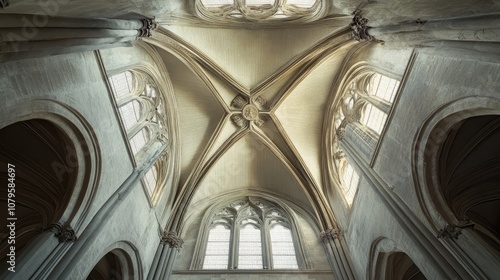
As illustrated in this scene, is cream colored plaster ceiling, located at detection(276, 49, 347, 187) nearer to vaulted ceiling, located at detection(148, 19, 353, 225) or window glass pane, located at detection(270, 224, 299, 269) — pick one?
vaulted ceiling, located at detection(148, 19, 353, 225)

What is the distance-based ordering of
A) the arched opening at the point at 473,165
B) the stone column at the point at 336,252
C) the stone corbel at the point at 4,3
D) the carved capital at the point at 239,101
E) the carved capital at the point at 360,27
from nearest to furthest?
1. the stone corbel at the point at 4,3
2. the arched opening at the point at 473,165
3. the carved capital at the point at 360,27
4. the stone column at the point at 336,252
5. the carved capital at the point at 239,101

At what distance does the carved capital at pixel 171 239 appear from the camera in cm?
1059

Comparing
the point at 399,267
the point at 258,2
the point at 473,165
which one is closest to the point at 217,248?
the point at 399,267

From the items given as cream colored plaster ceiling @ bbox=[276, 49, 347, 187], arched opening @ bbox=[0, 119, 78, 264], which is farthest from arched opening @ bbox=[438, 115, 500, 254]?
arched opening @ bbox=[0, 119, 78, 264]

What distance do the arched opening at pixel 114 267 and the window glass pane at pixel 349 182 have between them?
303 inches

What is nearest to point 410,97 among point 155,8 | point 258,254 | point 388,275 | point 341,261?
point 388,275

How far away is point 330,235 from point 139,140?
7.64 meters

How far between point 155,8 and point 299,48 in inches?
278

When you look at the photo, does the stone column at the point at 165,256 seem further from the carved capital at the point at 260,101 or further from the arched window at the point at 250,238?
the carved capital at the point at 260,101

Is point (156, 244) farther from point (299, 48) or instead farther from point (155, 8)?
point (299, 48)

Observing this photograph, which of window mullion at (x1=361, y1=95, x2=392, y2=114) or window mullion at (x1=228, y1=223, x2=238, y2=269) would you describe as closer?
window mullion at (x1=361, y1=95, x2=392, y2=114)

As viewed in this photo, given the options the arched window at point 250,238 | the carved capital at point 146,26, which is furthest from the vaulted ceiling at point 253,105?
the carved capital at point 146,26

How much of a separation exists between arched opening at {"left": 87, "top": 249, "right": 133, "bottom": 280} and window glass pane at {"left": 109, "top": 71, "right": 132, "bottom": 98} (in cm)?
464

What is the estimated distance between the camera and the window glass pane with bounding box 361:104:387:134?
898 cm
